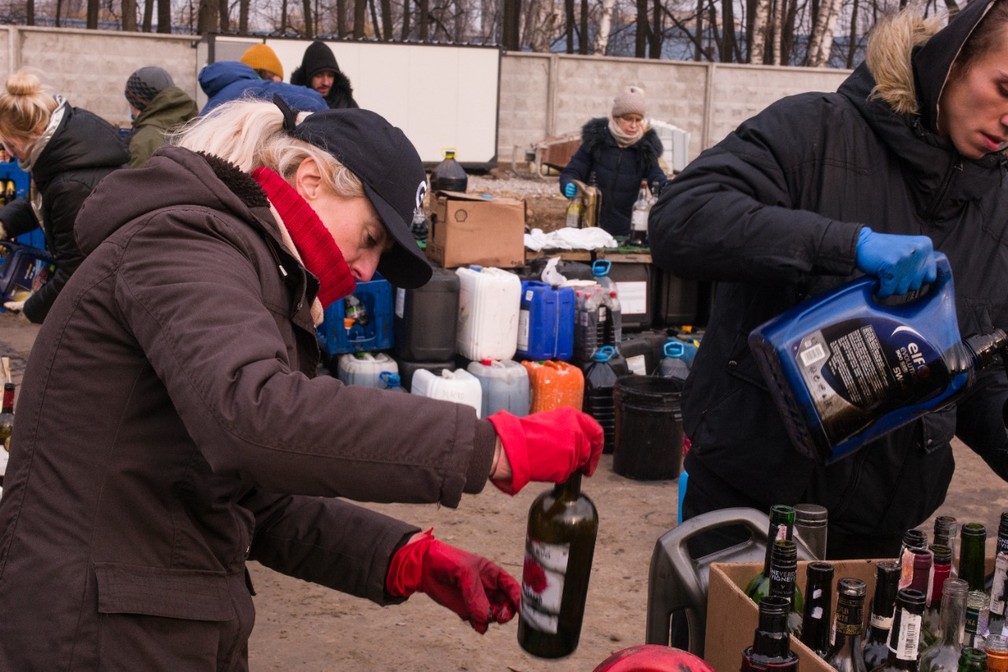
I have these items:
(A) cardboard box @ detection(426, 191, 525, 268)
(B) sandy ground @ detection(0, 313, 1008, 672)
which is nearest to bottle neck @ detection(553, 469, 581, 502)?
(B) sandy ground @ detection(0, 313, 1008, 672)

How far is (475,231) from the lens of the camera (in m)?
6.82

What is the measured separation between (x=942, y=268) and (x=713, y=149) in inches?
22.4

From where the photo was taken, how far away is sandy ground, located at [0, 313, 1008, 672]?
4.10 metres

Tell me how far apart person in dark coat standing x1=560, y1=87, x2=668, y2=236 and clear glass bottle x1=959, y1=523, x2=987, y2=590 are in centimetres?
652

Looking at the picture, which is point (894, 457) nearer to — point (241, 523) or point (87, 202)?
point (241, 523)

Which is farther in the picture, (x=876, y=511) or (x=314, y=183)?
(x=876, y=511)

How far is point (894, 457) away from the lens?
2422 millimetres

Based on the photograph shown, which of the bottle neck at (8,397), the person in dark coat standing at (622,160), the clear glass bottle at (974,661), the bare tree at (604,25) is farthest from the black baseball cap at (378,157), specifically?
the bare tree at (604,25)

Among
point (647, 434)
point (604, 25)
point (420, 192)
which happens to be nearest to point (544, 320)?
point (647, 434)

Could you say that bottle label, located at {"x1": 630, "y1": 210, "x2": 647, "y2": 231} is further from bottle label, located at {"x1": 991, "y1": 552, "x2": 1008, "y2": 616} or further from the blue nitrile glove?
bottle label, located at {"x1": 991, "y1": 552, "x2": 1008, "y2": 616}

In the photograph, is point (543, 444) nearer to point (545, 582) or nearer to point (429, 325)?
point (545, 582)

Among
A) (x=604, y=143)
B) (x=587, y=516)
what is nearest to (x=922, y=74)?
(x=587, y=516)

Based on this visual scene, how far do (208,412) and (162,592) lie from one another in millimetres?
420

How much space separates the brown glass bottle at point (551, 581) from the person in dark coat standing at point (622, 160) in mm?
6612
